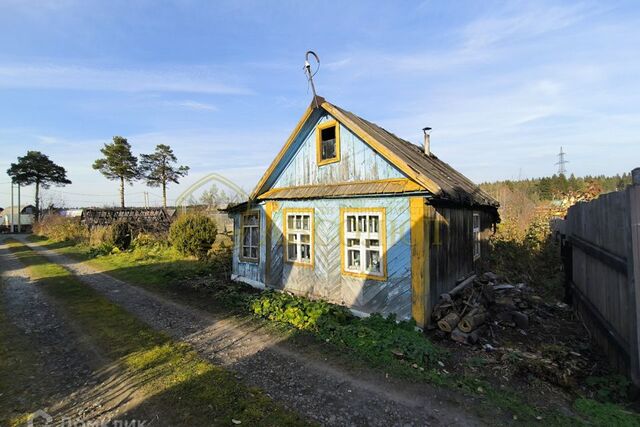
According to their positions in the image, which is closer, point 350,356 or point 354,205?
point 350,356

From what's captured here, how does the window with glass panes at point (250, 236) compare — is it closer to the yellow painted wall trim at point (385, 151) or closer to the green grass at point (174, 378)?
the green grass at point (174, 378)

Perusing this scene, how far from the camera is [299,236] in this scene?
965cm

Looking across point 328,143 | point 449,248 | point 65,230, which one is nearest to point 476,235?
point 449,248

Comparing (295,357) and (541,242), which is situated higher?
(541,242)

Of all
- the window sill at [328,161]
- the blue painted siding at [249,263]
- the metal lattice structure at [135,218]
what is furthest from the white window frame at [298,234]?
the metal lattice structure at [135,218]

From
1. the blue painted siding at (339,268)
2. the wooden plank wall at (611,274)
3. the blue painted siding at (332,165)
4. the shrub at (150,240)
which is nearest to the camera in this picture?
the wooden plank wall at (611,274)

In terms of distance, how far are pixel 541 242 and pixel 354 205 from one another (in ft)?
33.0

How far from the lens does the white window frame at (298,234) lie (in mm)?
9227

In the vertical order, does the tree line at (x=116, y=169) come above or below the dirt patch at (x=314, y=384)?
above

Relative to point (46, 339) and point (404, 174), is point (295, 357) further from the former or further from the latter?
point (46, 339)

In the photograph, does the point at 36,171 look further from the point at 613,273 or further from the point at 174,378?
the point at 613,273

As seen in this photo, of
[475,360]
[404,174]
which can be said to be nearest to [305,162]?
[404,174]

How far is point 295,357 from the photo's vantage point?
230 inches

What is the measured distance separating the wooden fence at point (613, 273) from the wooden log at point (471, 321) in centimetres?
202
